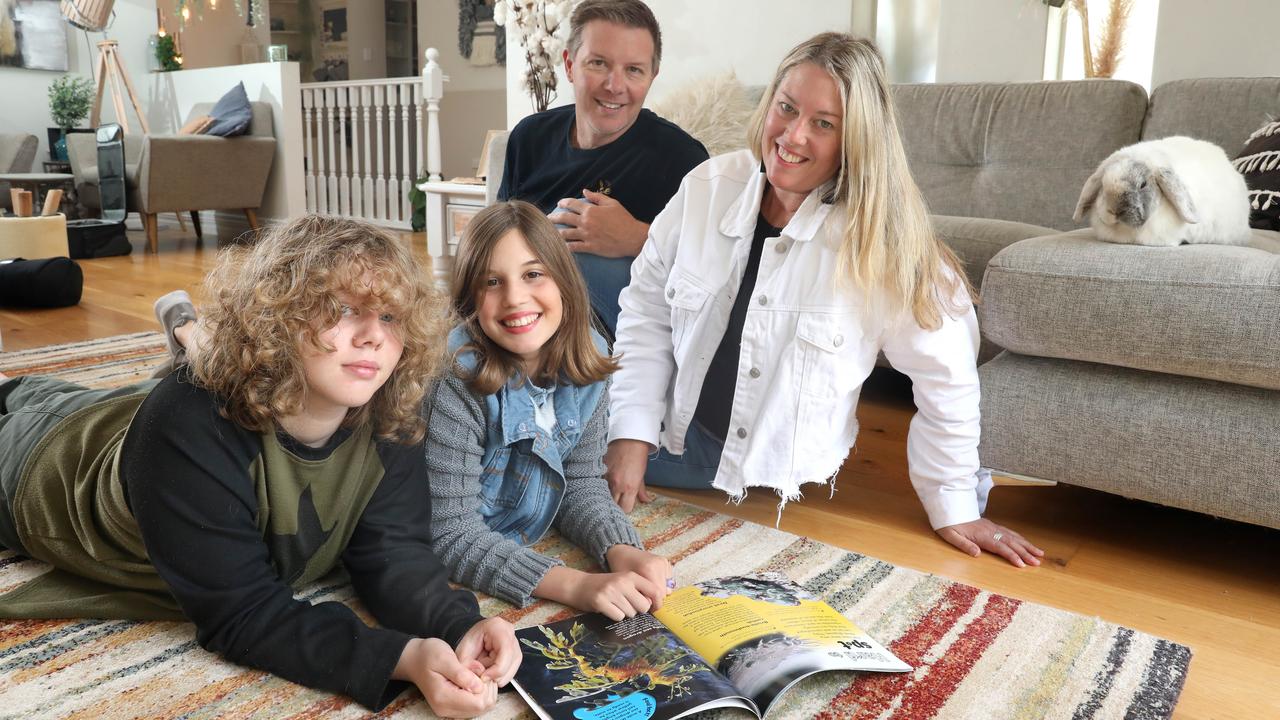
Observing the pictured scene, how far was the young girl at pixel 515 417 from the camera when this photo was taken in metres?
1.19

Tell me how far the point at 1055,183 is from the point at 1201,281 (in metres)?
0.91

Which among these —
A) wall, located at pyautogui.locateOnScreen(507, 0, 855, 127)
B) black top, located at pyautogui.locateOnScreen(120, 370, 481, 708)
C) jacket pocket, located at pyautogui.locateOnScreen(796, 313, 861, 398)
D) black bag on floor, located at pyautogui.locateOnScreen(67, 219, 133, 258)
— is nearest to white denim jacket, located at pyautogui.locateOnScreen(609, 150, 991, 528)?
jacket pocket, located at pyautogui.locateOnScreen(796, 313, 861, 398)

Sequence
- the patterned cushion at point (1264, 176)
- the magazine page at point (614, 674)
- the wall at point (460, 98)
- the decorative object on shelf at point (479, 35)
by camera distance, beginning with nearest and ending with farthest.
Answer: the magazine page at point (614, 674) → the patterned cushion at point (1264, 176) → the decorative object on shelf at point (479, 35) → the wall at point (460, 98)

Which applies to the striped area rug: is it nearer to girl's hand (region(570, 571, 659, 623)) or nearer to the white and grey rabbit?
girl's hand (region(570, 571, 659, 623))

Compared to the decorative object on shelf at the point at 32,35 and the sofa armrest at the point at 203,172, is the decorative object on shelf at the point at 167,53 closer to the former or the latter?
the decorative object on shelf at the point at 32,35

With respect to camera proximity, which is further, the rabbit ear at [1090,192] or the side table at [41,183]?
the side table at [41,183]

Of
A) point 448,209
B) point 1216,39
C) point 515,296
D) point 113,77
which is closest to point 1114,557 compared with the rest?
point 515,296

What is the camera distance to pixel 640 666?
973mm

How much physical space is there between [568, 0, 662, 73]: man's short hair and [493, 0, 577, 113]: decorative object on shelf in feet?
4.21

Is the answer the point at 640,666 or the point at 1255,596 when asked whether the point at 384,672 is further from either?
the point at 1255,596

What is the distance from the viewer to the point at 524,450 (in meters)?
1.29

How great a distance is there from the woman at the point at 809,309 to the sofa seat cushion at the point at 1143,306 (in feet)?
0.26

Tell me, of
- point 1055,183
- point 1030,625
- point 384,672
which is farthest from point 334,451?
point 1055,183

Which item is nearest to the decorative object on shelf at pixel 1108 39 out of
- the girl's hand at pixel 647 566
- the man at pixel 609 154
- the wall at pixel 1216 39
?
the wall at pixel 1216 39
